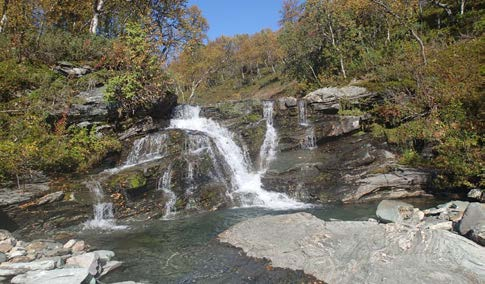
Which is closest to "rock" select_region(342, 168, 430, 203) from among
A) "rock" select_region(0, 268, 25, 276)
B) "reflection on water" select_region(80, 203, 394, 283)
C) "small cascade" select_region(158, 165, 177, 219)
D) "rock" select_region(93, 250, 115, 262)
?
"reflection on water" select_region(80, 203, 394, 283)

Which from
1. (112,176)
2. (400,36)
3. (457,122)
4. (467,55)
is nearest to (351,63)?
(400,36)

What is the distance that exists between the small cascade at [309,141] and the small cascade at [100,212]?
428 inches

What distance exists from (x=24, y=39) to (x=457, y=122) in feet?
74.2

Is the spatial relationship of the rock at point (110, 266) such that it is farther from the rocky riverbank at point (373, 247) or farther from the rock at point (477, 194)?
the rock at point (477, 194)

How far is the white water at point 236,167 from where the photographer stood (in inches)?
649

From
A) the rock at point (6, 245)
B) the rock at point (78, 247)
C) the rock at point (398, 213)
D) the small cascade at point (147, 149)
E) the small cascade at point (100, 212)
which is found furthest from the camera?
the small cascade at point (147, 149)

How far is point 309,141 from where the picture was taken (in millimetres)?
20391

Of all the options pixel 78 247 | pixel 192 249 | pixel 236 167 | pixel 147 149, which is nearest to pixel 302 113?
pixel 236 167

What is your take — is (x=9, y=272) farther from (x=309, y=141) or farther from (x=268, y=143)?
(x=309, y=141)

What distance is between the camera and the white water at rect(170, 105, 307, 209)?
16484mm

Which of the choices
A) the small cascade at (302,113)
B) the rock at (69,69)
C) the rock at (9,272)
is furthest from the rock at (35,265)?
the small cascade at (302,113)

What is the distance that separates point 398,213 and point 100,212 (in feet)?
36.9

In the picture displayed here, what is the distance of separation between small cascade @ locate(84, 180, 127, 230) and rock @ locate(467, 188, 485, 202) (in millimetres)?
13144

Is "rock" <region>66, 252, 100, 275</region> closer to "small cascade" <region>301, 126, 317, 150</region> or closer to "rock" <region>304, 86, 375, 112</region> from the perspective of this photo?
"small cascade" <region>301, 126, 317, 150</region>
